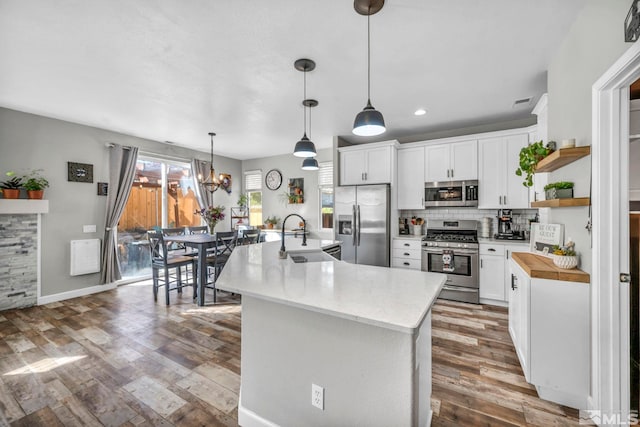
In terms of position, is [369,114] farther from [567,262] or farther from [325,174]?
[325,174]

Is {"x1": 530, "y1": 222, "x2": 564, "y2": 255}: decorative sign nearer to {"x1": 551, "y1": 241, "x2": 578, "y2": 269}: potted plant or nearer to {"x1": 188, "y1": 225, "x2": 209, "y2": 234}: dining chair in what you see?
{"x1": 551, "y1": 241, "x2": 578, "y2": 269}: potted plant

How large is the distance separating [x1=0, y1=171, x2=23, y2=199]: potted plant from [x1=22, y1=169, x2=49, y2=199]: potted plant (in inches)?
3.3

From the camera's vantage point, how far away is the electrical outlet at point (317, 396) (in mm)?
1480

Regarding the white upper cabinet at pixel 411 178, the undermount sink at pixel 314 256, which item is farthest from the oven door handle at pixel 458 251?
the undermount sink at pixel 314 256

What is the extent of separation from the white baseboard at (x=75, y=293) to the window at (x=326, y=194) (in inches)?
158

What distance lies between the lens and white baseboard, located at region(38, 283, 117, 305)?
4.03 meters

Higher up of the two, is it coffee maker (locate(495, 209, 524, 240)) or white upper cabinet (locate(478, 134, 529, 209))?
white upper cabinet (locate(478, 134, 529, 209))

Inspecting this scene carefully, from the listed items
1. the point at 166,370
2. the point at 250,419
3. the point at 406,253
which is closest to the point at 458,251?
the point at 406,253

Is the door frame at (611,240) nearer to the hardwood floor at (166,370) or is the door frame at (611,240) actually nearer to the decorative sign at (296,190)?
the hardwood floor at (166,370)

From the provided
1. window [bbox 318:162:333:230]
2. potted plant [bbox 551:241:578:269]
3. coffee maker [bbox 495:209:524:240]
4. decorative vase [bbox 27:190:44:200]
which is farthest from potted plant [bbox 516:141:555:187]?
decorative vase [bbox 27:190:44:200]

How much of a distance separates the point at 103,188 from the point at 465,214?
5.98m

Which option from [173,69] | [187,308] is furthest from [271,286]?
[187,308]

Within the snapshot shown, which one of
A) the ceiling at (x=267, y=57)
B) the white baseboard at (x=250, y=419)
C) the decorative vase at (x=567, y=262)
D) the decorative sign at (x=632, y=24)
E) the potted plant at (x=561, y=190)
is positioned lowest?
the white baseboard at (x=250, y=419)

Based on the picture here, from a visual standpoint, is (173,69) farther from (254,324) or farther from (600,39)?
(600,39)
